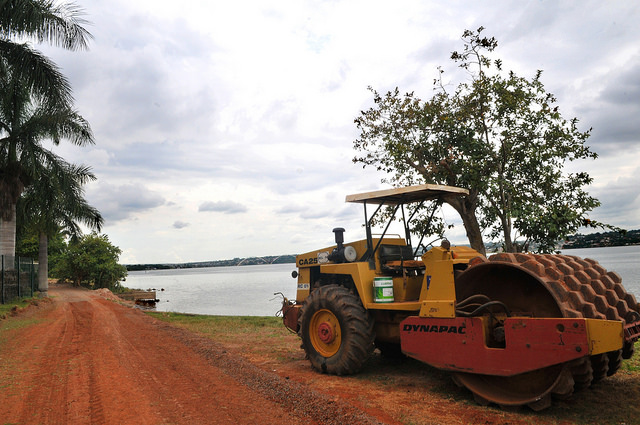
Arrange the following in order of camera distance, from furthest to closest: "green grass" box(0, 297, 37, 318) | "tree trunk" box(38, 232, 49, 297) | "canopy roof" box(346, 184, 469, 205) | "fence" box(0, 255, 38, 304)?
"tree trunk" box(38, 232, 49, 297), "fence" box(0, 255, 38, 304), "green grass" box(0, 297, 37, 318), "canopy roof" box(346, 184, 469, 205)

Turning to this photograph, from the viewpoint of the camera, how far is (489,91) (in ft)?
48.8

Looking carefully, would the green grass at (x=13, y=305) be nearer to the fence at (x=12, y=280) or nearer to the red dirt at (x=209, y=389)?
the fence at (x=12, y=280)

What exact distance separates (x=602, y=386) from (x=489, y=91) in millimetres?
10813

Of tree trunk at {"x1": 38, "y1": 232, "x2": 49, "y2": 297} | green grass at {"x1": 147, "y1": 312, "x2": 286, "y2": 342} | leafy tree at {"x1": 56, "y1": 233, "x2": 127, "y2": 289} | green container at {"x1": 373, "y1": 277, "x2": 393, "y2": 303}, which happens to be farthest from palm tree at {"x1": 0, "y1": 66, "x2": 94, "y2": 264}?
leafy tree at {"x1": 56, "y1": 233, "x2": 127, "y2": 289}

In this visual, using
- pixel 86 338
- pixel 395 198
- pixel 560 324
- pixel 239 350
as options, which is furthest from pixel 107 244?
pixel 560 324

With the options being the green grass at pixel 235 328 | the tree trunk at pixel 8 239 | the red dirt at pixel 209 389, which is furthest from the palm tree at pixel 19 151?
the red dirt at pixel 209 389

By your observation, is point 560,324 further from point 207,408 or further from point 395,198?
point 207,408

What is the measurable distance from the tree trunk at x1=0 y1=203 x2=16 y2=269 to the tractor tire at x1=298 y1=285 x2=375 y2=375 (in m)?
19.2

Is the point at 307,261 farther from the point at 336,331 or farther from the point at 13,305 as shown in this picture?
the point at 13,305


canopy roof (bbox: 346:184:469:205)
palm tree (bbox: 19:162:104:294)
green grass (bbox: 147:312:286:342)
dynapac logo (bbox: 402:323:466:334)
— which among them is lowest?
green grass (bbox: 147:312:286:342)

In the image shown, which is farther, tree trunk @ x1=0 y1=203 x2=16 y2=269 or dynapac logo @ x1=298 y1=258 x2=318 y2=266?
tree trunk @ x1=0 y1=203 x2=16 y2=269

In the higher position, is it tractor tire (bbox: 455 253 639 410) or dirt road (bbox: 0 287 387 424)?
tractor tire (bbox: 455 253 639 410)

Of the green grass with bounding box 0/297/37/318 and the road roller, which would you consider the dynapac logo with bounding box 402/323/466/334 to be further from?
the green grass with bounding box 0/297/37/318

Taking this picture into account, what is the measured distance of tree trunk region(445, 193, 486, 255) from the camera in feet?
49.2
